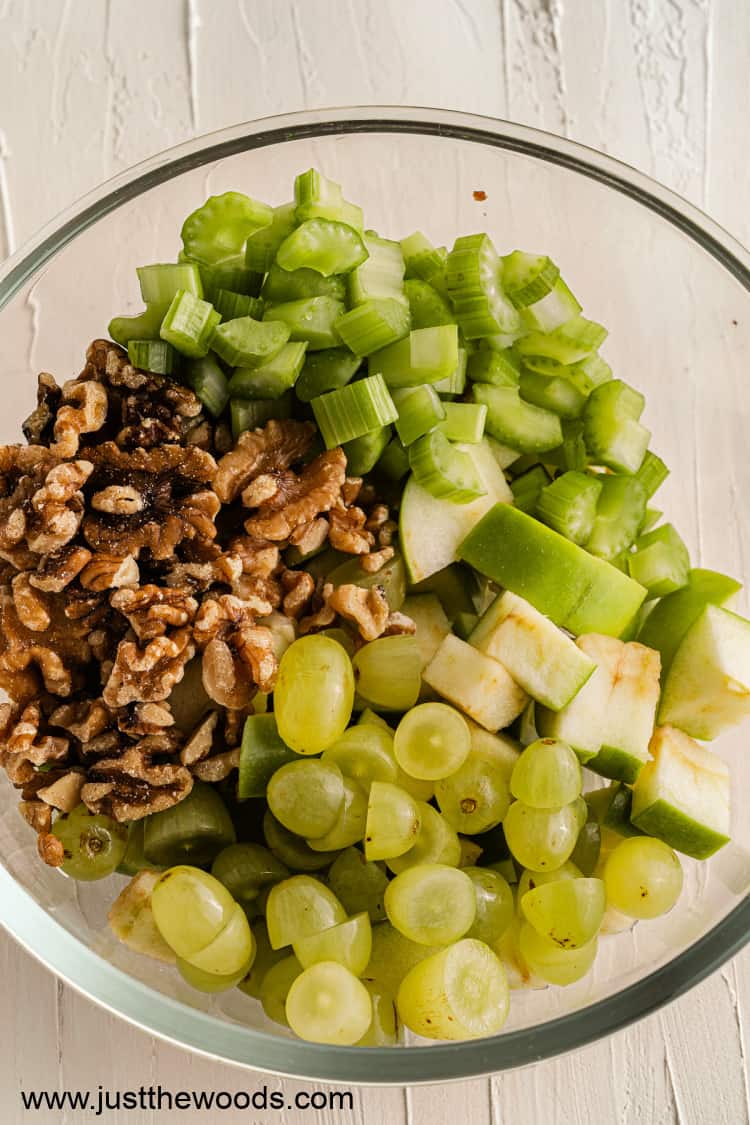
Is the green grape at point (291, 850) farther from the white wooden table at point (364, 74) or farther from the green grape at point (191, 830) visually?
the white wooden table at point (364, 74)

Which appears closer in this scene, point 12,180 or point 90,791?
point 90,791

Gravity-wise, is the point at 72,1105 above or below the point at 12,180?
below

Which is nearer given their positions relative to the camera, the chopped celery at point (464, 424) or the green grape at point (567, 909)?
the green grape at point (567, 909)

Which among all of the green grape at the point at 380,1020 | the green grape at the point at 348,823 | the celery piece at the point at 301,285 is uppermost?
the celery piece at the point at 301,285

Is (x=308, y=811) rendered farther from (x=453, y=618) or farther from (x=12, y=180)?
(x=12, y=180)

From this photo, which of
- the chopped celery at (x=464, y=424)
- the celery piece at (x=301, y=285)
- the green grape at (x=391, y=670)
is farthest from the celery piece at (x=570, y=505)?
the celery piece at (x=301, y=285)

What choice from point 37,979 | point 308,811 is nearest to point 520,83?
point 308,811

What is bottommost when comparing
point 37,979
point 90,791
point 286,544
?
point 37,979

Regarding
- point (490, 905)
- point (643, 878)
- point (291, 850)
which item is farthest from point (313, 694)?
point (643, 878)

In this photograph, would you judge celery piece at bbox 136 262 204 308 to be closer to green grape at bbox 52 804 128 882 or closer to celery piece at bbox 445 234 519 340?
celery piece at bbox 445 234 519 340
